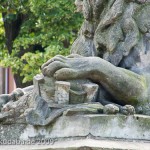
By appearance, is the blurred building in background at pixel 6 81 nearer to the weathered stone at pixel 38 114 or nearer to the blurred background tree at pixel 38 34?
the blurred background tree at pixel 38 34

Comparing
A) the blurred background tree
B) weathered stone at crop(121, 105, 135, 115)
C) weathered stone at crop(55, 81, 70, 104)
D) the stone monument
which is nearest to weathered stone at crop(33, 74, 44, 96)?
the stone monument

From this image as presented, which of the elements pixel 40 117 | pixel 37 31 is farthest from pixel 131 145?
pixel 37 31

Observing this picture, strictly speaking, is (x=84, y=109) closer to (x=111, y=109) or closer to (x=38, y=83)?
(x=111, y=109)

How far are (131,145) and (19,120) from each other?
3.42 feet

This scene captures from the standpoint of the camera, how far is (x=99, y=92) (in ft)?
24.6

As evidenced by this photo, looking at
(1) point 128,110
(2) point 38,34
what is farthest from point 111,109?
(2) point 38,34

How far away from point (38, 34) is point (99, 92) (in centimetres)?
1188

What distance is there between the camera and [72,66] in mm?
7344

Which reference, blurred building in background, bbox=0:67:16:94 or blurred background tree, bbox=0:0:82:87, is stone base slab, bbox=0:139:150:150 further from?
blurred building in background, bbox=0:67:16:94

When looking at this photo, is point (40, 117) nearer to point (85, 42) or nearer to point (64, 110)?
point (64, 110)

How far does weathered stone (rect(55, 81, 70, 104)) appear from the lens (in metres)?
7.23

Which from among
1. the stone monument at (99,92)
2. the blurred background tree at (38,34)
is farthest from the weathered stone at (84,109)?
the blurred background tree at (38,34)

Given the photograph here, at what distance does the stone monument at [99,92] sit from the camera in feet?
23.2

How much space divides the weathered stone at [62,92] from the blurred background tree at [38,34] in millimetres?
10147
